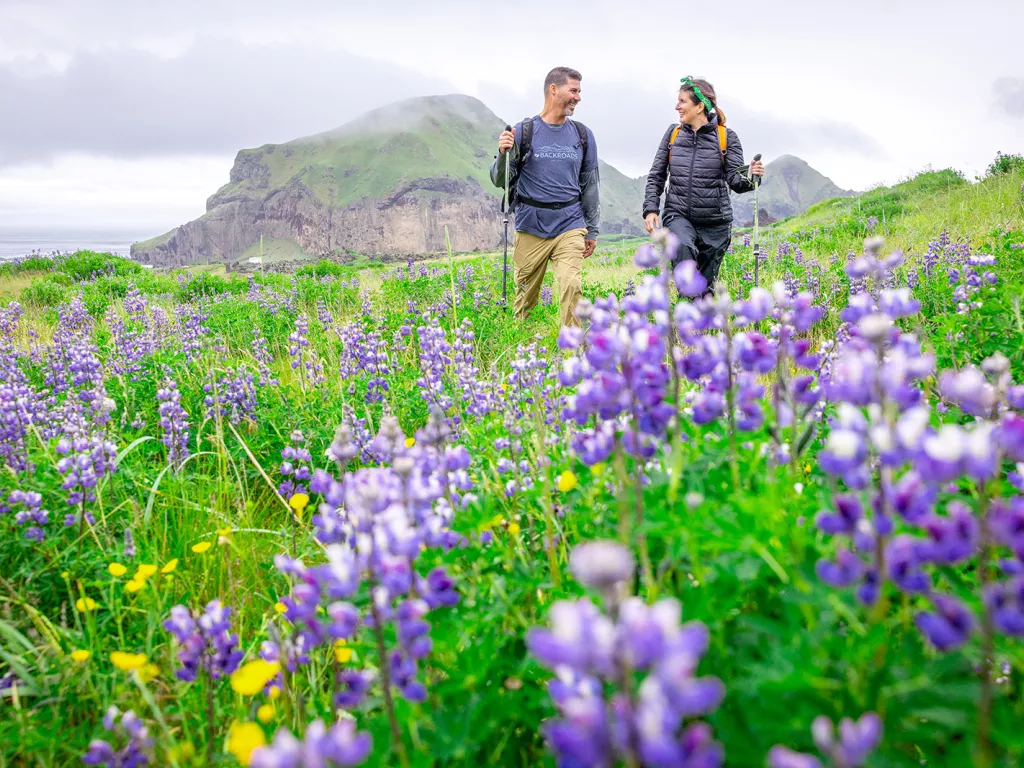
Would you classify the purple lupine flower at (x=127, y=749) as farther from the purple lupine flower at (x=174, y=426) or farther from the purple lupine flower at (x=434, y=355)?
the purple lupine flower at (x=434, y=355)

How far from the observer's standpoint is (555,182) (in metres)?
7.04

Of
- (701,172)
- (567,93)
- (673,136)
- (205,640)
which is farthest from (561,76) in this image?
(205,640)

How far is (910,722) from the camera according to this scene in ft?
4.11

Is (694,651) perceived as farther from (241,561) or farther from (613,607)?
(241,561)

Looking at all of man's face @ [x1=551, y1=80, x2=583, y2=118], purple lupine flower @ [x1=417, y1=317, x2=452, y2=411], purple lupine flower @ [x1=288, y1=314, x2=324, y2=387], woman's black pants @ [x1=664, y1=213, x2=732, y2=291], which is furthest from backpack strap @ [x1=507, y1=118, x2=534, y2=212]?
purple lupine flower @ [x1=417, y1=317, x2=452, y2=411]

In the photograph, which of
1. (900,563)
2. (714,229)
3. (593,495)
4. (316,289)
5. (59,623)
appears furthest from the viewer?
(316,289)

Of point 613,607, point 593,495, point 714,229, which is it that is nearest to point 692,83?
point 714,229

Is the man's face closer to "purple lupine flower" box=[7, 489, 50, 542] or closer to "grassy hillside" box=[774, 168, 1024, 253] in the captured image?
"grassy hillside" box=[774, 168, 1024, 253]

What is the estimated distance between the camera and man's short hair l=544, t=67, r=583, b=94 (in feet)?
22.2

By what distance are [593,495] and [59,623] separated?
7.41 ft

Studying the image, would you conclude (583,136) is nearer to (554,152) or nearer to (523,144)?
(554,152)

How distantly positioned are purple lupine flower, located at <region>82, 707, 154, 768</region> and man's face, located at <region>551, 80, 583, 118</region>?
6.55 metres

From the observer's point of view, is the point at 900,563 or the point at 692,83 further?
the point at 692,83

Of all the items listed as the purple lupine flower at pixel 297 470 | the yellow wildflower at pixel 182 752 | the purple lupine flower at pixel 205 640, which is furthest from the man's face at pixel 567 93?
the yellow wildflower at pixel 182 752
